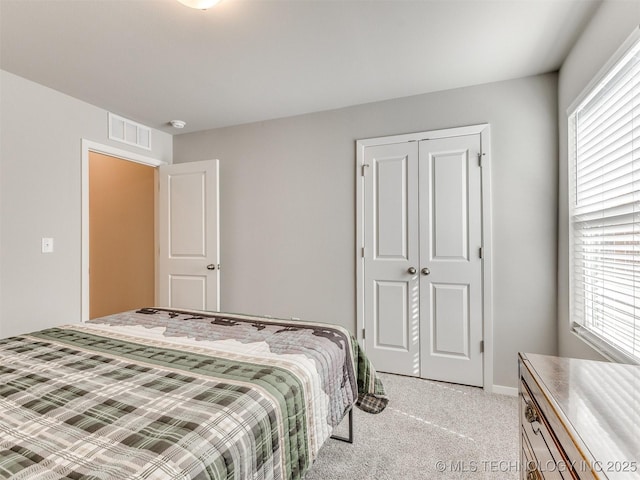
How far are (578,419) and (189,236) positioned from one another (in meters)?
3.52

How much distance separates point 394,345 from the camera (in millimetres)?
2963

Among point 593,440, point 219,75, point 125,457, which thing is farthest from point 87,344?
point 219,75

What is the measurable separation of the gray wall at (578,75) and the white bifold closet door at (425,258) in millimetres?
545

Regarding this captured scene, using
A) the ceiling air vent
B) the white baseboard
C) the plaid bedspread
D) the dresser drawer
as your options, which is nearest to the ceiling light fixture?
the plaid bedspread

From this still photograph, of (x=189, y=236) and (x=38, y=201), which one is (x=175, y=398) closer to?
(x=38, y=201)

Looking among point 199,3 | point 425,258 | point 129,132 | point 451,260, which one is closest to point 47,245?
point 129,132

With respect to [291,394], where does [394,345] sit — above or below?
below

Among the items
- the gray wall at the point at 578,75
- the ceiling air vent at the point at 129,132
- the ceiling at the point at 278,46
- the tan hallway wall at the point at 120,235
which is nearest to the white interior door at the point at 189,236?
the ceiling air vent at the point at 129,132

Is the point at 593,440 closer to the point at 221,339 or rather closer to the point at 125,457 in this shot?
the point at 125,457

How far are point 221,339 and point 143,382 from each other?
515mm

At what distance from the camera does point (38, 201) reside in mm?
2598

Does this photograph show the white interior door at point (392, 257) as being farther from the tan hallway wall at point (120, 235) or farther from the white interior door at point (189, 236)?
the tan hallway wall at point (120, 235)

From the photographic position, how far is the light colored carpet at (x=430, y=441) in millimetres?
1720

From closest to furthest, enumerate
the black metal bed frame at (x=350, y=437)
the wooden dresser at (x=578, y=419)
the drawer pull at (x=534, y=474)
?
1. the wooden dresser at (x=578, y=419)
2. the drawer pull at (x=534, y=474)
3. the black metal bed frame at (x=350, y=437)
